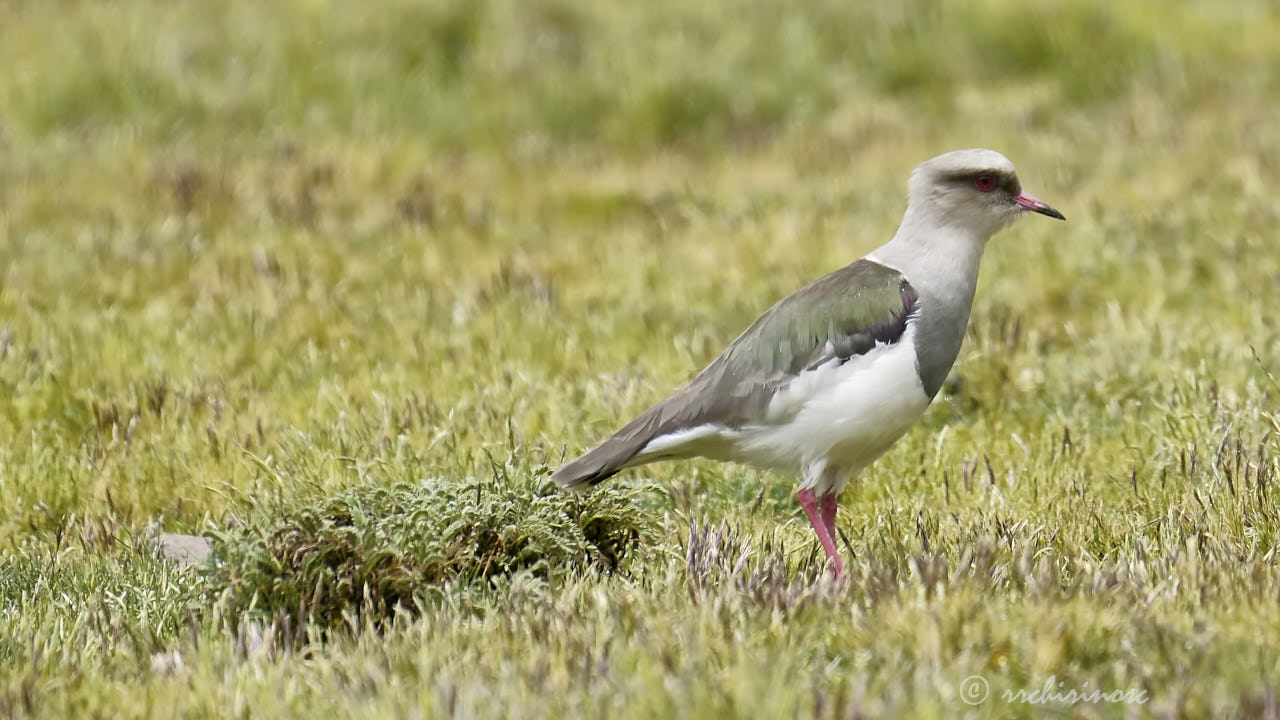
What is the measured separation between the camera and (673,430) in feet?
16.4

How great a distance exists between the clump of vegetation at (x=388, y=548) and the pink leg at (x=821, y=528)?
58 cm

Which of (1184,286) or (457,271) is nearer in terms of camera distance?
(1184,286)

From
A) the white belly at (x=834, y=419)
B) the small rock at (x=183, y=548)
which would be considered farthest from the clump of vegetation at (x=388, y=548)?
the small rock at (x=183, y=548)

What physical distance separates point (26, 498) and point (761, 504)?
2.73 metres

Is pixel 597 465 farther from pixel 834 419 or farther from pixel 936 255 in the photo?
pixel 936 255

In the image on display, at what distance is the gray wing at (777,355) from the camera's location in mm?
4957

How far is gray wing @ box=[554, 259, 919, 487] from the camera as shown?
4.96 m

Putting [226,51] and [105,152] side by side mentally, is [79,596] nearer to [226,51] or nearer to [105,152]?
[105,152]

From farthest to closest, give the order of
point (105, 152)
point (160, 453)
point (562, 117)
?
point (562, 117)
point (105, 152)
point (160, 453)

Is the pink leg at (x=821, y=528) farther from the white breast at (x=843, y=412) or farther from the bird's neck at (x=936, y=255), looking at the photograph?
the bird's neck at (x=936, y=255)

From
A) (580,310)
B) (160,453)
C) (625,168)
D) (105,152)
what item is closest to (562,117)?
(625,168)

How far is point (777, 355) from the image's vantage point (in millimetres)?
5094

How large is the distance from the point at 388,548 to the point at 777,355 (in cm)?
140

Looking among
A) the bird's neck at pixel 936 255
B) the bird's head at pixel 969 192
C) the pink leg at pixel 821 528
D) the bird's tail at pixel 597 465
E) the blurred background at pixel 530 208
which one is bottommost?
the blurred background at pixel 530 208
